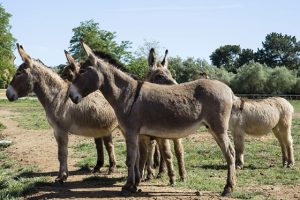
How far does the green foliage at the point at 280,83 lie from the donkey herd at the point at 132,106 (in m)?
57.4

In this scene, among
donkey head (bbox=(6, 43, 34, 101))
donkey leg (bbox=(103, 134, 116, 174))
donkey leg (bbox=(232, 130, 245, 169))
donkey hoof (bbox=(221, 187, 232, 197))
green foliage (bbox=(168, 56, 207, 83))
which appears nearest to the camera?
donkey hoof (bbox=(221, 187, 232, 197))

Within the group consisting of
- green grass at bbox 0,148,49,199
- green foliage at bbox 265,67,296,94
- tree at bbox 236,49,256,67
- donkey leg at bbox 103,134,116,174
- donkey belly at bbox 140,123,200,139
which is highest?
tree at bbox 236,49,256,67

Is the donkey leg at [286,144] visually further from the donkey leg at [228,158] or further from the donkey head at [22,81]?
the donkey head at [22,81]

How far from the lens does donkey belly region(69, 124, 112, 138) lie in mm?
9578

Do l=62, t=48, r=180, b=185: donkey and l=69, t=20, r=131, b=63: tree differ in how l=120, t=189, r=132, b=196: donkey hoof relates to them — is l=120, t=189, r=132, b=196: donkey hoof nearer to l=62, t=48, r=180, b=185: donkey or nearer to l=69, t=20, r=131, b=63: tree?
l=62, t=48, r=180, b=185: donkey

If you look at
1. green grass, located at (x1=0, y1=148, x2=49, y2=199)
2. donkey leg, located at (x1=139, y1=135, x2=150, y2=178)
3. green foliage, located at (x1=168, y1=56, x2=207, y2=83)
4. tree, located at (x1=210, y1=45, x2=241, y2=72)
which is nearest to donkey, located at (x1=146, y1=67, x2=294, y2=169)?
donkey leg, located at (x1=139, y1=135, x2=150, y2=178)

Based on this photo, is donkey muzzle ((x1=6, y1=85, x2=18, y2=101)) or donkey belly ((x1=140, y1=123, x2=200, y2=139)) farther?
donkey muzzle ((x1=6, y1=85, x2=18, y2=101))

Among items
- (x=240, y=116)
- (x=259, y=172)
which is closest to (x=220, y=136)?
(x=259, y=172)

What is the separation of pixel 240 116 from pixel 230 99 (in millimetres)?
3712

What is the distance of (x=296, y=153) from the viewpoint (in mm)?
13102

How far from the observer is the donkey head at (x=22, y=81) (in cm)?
912

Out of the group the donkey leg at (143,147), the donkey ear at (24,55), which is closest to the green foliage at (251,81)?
the donkey leg at (143,147)

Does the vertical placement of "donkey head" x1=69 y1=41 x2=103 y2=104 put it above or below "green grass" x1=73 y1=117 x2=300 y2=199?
above

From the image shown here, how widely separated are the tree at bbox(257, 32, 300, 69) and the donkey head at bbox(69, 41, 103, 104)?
88873 millimetres
